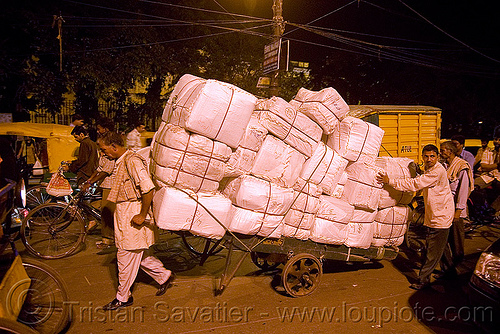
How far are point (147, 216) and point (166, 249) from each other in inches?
77.6

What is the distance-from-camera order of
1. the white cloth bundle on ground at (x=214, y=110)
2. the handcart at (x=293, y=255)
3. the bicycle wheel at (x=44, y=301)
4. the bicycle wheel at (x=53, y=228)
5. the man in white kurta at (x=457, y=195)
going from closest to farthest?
the bicycle wheel at (x=44, y=301), the white cloth bundle on ground at (x=214, y=110), the handcart at (x=293, y=255), the man in white kurta at (x=457, y=195), the bicycle wheel at (x=53, y=228)

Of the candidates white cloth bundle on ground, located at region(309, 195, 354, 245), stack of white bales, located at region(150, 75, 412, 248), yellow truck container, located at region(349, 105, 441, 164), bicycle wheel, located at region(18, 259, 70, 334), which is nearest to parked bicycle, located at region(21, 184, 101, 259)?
bicycle wheel, located at region(18, 259, 70, 334)

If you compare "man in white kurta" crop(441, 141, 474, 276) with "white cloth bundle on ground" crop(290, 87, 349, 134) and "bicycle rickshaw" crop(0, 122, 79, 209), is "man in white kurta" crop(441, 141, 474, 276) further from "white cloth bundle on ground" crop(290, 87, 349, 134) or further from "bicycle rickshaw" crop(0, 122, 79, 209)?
"bicycle rickshaw" crop(0, 122, 79, 209)

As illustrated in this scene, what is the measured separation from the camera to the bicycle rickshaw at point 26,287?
2668 mm

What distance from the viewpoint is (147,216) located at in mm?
3887

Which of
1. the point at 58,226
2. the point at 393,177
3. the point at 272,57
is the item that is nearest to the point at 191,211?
the point at 393,177

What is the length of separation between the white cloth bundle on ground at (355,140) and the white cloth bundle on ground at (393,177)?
33 cm

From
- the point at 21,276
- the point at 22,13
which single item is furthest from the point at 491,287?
the point at 22,13

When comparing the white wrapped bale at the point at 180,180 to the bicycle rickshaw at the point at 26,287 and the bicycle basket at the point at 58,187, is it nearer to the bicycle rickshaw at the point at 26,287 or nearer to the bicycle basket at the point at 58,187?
the bicycle rickshaw at the point at 26,287

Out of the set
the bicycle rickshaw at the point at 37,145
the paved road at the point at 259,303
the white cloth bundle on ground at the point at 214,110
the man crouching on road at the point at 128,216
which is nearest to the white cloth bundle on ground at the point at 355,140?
the white cloth bundle on ground at the point at 214,110

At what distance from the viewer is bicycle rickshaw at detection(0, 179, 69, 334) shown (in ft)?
8.75

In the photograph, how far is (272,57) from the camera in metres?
9.97

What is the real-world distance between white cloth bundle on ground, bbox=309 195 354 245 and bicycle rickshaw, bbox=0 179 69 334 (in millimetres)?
2649

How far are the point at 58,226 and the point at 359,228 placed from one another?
438cm
